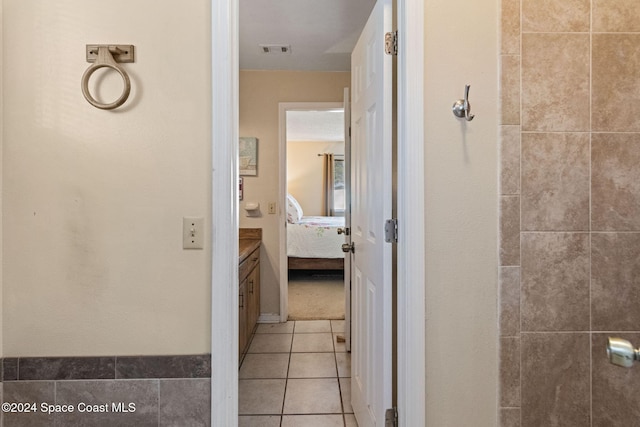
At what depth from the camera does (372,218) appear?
64.7 inches

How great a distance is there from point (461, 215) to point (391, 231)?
27 cm

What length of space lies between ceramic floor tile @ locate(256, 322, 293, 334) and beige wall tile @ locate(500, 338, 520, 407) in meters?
2.35

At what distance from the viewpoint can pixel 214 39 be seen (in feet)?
4.13

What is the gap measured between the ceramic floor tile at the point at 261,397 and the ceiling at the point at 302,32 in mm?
2573

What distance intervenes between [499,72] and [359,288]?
122 centimetres

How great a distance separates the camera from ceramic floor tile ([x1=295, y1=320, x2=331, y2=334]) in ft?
11.3

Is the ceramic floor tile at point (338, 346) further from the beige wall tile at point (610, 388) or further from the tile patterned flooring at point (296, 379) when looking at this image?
the beige wall tile at point (610, 388)

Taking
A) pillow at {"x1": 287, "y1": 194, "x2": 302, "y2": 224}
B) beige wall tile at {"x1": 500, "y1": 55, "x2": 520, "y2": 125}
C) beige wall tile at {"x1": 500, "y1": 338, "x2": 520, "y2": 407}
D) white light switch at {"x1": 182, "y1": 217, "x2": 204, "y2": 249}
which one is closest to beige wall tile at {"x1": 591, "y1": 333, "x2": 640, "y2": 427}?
beige wall tile at {"x1": 500, "y1": 338, "x2": 520, "y2": 407}

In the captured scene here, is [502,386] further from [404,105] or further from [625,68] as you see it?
[625,68]

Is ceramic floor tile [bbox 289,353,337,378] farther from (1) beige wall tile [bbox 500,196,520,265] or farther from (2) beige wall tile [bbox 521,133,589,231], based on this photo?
(2) beige wall tile [bbox 521,133,589,231]

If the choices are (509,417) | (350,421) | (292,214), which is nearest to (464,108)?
(509,417)

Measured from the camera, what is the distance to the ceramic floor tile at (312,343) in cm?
301

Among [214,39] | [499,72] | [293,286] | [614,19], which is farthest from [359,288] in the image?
[293,286]

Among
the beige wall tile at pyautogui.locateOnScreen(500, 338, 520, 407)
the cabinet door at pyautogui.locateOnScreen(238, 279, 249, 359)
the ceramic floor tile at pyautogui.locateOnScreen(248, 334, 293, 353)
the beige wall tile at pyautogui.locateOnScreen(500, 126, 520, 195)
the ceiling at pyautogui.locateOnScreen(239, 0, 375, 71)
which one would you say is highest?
the ceiling at pyautogui.locateOnScreen(239, 0, 375, 71)
